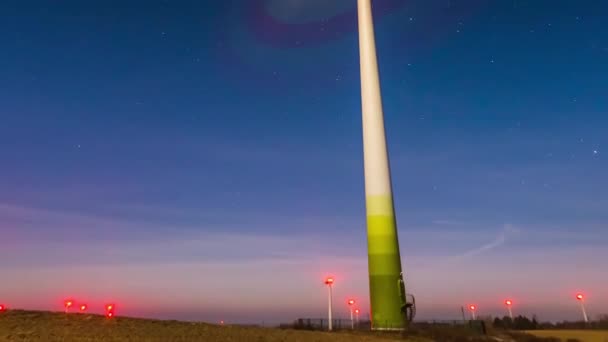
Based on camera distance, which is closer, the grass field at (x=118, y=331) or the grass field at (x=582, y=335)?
the grass field at (x=118, y=331)

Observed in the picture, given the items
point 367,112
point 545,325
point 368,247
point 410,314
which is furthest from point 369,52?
point 545,325

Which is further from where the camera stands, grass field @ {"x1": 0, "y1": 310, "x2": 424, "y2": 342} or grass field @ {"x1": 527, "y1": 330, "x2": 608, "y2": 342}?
grass field @ {"x1": 527, "y1": 330, "x2": 608, "y2": 342}

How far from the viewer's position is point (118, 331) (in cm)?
2255

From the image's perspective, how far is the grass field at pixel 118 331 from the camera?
20953 mm

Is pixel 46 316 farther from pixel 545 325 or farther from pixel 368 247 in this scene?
pixel 545 325

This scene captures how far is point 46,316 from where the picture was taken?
2561cm

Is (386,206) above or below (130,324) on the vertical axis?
above

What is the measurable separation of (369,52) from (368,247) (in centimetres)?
1730

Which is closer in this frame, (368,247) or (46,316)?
(46,316)

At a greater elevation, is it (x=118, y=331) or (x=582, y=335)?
(x=118, y=331)

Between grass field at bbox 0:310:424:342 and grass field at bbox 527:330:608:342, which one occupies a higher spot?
grass field at bbox 0:310:424:342

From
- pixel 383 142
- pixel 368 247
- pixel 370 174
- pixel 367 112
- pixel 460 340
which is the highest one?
pixel 367 112

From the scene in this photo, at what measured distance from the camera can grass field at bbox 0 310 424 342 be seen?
68.7 ft

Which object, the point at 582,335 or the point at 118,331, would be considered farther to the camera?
the point at 582,335
